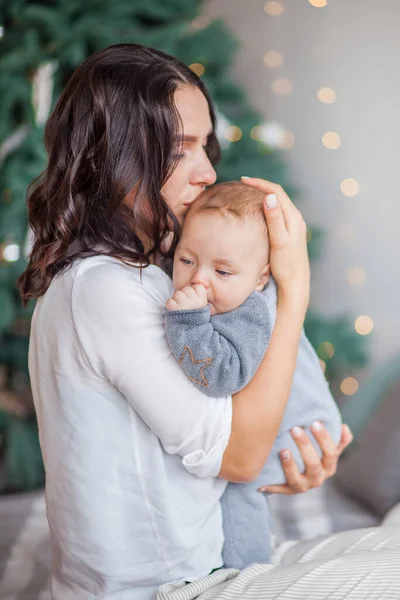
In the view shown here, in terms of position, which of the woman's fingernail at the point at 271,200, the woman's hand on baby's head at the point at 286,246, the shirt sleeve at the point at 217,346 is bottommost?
the shirt sleeve at the point at 217,346

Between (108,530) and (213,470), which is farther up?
(213,470)

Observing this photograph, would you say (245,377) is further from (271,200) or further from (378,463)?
(378,463)

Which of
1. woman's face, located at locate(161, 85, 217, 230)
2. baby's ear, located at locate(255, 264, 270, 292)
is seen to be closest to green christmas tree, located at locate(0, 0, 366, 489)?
woman's face, located at locate(161, 85, 217, 230)

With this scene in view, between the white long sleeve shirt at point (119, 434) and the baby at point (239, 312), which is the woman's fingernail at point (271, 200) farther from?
the white long sleeve shirt at point (119, 434)

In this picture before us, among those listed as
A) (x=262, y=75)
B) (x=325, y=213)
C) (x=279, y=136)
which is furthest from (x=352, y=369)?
(x=262, y=75)

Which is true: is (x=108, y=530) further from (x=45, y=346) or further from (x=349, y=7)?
Result: (x=349, y=7)

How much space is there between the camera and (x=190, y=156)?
124 cm

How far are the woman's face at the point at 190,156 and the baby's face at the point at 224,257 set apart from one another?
0.23 feet

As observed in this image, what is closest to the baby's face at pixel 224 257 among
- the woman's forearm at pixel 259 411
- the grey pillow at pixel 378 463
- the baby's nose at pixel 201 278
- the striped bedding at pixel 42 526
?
the baby's nose at pixel 201 278

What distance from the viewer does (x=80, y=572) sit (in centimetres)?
113

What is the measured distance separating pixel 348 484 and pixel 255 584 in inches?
53.2

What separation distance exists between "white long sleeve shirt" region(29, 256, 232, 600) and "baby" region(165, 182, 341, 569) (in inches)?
2.3

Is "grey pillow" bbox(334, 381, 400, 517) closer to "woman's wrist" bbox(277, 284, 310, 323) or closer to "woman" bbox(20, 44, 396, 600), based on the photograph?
"woman" bbox(20, 44, 396, 600)

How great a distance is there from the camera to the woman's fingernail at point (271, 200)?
119 centimetres
